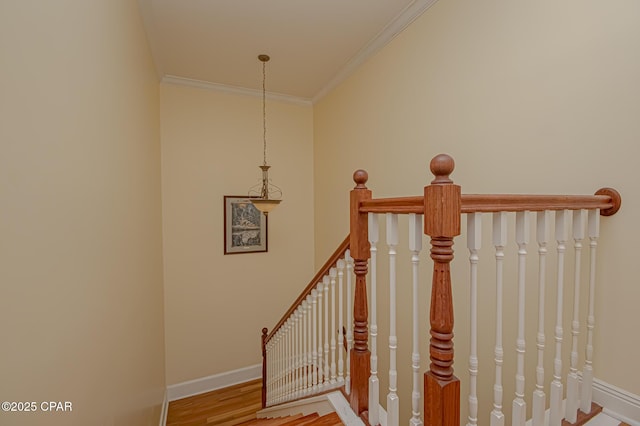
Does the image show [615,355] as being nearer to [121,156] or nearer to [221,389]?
[121,156]

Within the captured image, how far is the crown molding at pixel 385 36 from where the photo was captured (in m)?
2.25

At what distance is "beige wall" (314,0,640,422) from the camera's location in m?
1.28

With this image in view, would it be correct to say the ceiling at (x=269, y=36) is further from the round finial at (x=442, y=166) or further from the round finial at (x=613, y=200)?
the round finial at (x=442, y=166)

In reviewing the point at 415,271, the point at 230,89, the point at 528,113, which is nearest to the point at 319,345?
the point at 415,271

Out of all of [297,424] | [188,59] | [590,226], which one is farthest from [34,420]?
[188,59]

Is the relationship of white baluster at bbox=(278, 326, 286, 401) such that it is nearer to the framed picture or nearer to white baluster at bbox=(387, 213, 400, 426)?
the framed picture

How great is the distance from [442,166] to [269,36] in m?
2.44

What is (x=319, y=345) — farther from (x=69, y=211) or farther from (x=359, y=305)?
(x=69, y=211)

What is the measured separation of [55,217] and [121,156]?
894 mm

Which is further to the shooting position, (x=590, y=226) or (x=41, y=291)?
(x=590, y=226)

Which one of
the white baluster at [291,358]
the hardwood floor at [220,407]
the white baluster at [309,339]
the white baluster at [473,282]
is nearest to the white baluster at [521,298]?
the white baluster at [473,282]

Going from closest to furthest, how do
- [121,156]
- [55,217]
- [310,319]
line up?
[55,217] < [121,156] < [310,319]

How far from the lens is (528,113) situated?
1.61m

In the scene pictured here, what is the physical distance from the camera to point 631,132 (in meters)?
1.25
